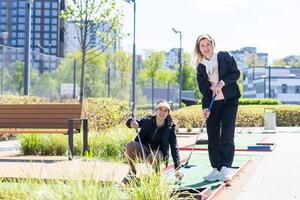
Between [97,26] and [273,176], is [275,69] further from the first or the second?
[273,176]

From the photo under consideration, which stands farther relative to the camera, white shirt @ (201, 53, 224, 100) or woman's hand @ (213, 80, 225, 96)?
white shirt @ (201, 53, 224, 100)

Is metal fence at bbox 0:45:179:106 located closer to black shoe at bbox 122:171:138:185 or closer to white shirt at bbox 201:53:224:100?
white shirt at bbox 201:53:224:100

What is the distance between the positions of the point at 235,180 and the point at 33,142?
15.4 ft

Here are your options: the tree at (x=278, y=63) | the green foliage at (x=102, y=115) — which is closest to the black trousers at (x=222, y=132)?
the green foliage at (x=102, y=115)

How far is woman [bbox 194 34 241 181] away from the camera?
6949mm

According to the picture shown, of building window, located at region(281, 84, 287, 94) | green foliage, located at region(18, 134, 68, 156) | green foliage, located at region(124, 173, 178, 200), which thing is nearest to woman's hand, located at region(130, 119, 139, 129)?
green foliage, located at region(124, 173, 178, 200)

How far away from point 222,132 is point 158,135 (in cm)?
92

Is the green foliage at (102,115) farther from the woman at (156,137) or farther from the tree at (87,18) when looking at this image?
the woman at (156,137)

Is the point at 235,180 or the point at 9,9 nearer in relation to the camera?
the point at 235,180

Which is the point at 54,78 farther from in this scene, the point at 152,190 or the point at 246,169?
the point at 152,190

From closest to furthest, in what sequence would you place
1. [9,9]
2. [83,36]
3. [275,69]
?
1. [83,36]
2. [275,69]
3. [9,9]

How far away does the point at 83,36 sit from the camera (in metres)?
17.4

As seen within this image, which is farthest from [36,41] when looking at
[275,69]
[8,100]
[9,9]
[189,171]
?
[189,171]

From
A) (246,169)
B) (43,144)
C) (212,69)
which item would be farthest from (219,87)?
(43,144)
